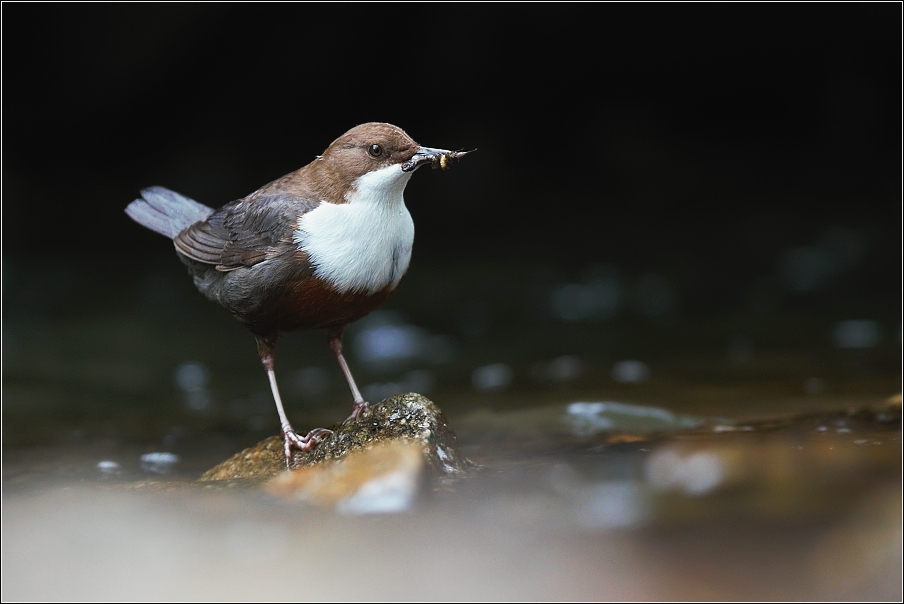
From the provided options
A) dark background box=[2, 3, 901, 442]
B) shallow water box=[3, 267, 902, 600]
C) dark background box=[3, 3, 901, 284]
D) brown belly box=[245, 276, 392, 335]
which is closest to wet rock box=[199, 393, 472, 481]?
shallow water box=[3, 267, 902, 600]

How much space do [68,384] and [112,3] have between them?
473cm

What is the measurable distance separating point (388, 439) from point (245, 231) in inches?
41.0

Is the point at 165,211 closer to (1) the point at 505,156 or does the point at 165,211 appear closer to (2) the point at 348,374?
(2) the point at 348,374

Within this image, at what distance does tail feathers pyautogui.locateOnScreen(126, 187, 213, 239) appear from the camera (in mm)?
3971

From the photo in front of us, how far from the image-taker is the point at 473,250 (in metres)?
8.84

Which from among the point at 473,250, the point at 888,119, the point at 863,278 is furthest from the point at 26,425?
the point at 888,119

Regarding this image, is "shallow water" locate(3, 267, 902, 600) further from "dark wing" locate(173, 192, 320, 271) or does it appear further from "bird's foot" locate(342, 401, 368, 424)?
"dark wing" locate(173, 192, 320, 271)

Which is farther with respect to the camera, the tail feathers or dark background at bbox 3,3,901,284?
dark background at bbox 3,3,901,284

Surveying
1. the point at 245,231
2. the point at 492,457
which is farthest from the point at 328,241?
the point at 492,457

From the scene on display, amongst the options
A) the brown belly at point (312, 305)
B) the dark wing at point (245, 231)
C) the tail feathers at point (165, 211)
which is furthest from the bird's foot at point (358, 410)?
the tail feathers at point (165, 211)

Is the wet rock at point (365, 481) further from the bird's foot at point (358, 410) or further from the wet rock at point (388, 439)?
the bird's foot at point (358, 410)

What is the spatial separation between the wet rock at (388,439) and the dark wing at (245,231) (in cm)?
71

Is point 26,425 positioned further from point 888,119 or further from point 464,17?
point 888,119

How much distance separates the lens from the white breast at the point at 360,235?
3.08 m
